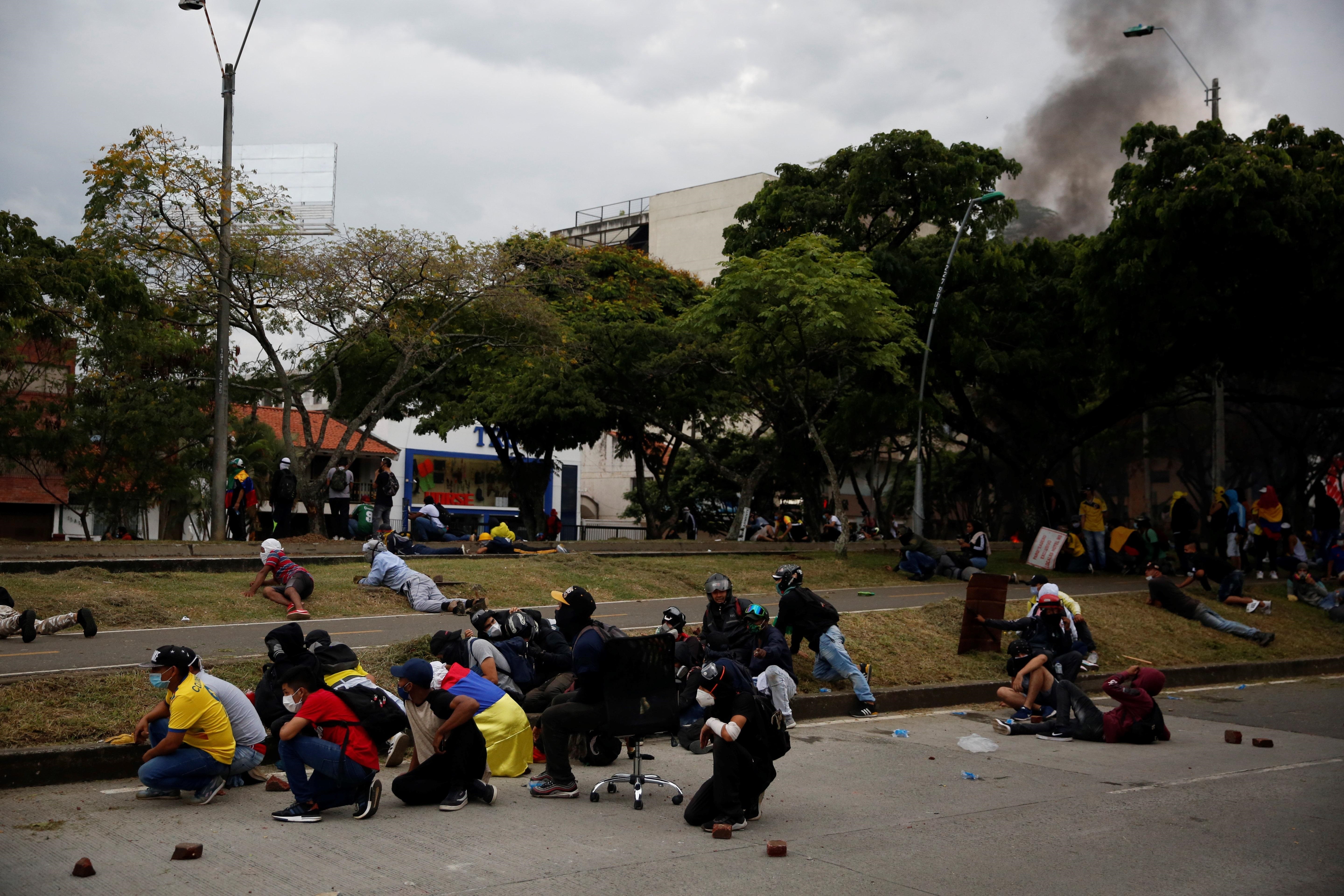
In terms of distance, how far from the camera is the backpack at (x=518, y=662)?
987 cm

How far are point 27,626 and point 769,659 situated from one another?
8.22 meters

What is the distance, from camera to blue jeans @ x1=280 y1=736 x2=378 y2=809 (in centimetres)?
694

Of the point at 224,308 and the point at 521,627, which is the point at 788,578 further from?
the point at 224,308

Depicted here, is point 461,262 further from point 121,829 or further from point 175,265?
point 121,829

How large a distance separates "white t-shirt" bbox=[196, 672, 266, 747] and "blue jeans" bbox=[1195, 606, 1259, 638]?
15.2 metres

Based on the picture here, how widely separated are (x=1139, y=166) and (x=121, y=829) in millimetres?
23055

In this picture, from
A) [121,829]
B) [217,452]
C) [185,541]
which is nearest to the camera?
[121,829]

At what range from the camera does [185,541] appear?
19031mm

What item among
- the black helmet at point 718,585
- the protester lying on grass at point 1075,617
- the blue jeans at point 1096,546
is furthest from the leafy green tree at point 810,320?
the black helmet at point 718,585

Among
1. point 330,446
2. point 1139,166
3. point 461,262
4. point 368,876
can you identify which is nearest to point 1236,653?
point 1139,166

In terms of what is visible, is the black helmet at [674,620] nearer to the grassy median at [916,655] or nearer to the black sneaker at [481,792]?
the black sneaker at [481,792]

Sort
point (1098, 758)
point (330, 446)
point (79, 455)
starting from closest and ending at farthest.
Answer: point (1098, 758)
point (79, 455)
point (330, 446)

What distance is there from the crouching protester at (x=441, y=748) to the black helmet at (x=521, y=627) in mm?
2242

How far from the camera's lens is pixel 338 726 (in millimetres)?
7055
